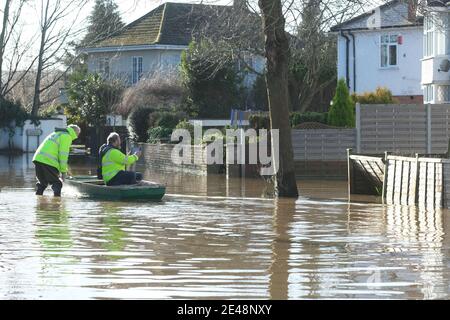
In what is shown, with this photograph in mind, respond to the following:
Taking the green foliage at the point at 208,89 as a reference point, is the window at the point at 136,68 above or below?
above

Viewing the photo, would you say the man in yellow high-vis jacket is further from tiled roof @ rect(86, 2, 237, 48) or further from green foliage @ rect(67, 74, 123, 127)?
tiled roof @ rect(86, 2, 237, 48)

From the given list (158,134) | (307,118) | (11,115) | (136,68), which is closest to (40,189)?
(307,118)

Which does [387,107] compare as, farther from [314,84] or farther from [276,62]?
[314,84]

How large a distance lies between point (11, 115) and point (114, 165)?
31.4 meters

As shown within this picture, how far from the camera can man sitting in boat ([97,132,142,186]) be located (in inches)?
894

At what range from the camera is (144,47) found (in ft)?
211

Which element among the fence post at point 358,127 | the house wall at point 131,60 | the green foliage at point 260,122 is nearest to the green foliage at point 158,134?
the green foliage at point 260,122

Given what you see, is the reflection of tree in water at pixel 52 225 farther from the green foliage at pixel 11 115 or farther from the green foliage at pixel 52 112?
the green foliage at pixel 52 112

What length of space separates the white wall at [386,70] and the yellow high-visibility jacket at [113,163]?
27.6 meters

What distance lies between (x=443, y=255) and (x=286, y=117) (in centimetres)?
1075

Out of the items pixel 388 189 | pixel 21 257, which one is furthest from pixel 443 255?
pixel 388 189

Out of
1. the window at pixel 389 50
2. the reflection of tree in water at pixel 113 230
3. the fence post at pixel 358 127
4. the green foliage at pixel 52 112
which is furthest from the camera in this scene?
the green foliage at pixel 52 112

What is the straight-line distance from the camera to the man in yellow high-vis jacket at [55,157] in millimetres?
23359

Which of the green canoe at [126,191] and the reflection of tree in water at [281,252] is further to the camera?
the green canoe at [126,191]
